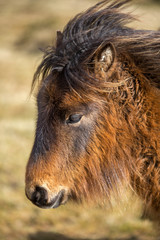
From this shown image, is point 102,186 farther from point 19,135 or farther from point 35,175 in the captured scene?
point 19,135

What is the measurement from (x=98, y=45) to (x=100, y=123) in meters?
0.78

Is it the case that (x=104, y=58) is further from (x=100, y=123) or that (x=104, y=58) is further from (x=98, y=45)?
(x=100, y=123)

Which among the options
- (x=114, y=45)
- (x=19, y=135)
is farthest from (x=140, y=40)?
(x=19, y=135)

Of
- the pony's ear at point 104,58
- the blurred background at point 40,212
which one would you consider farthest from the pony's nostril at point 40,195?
the pony's ear at point 104,58

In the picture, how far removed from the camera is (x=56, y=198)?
11.4ft

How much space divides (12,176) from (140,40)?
668 cm

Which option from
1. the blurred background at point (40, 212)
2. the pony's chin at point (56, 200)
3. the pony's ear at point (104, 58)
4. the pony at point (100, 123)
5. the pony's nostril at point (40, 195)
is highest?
the pony's ear at point (104, 58)

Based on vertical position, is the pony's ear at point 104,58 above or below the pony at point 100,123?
above

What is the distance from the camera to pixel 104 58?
3.53 metres

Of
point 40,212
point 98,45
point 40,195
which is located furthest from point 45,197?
point 40,212

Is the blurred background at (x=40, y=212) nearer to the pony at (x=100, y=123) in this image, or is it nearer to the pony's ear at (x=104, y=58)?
the pony at (x=100, y=123)

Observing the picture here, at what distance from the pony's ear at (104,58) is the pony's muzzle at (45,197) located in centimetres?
127

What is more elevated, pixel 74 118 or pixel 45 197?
pixel 74 118

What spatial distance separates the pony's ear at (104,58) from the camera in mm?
3459
